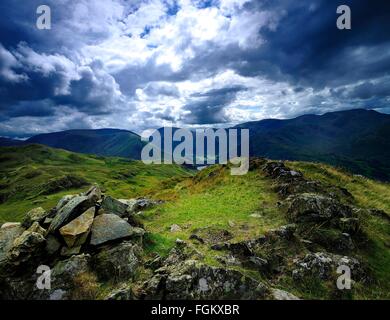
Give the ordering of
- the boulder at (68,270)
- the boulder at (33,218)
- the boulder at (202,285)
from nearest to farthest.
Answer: the boulder at (202,285), the boulder at (68,270), the boulder at (33,218)

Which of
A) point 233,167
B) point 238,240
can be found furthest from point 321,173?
point 238,240

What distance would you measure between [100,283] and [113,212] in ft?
20.1

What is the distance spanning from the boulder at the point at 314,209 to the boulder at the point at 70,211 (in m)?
15.4

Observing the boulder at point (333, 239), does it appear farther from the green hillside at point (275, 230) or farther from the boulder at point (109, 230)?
the boulder at point (109, 230)

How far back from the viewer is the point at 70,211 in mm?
19203

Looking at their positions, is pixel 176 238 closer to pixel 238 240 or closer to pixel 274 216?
pixel 238 240

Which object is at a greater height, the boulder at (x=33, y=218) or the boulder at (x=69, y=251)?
the boulder at (x=33, y=218)

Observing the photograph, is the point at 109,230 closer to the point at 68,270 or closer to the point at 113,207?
the point at 68,270

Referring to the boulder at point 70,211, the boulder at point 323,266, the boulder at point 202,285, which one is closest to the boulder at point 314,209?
the boulder at point 323,266

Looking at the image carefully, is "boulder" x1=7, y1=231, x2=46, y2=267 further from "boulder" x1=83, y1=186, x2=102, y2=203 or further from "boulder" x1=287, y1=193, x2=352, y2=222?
"boulder" x1=287, y1=193, x2=352, y2=222

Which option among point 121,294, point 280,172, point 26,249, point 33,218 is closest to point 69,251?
point 26,249

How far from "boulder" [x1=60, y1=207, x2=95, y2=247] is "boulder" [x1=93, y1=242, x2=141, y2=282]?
4.87 ft

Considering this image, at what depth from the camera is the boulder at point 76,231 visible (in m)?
17.9
